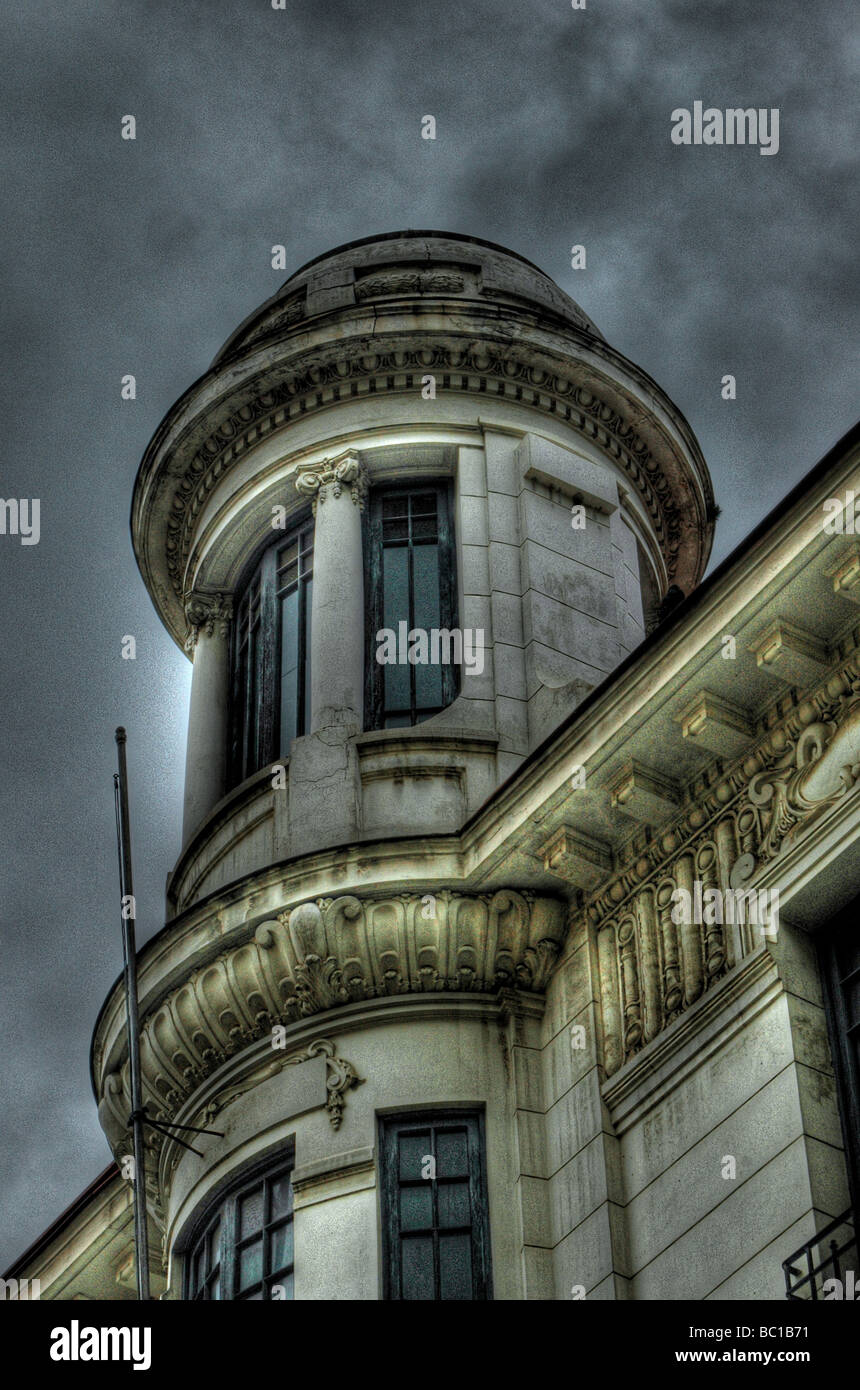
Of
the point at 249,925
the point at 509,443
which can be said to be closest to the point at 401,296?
the point at 509,443

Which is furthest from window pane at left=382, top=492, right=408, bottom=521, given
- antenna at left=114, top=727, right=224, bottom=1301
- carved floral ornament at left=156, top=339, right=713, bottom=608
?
antenna at left=114, top=727, right=224, bottom=1301

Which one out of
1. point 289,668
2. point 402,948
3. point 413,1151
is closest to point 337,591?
point 289,668

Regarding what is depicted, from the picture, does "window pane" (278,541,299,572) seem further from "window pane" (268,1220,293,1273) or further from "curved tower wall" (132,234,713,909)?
"window pane" (268,1220,293,1273)

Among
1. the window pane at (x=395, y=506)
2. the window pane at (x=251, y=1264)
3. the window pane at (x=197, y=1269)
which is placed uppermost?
the window pane at (x=395, y=506)

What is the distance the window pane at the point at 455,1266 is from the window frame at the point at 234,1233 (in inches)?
41.9

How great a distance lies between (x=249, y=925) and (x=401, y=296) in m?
6.98

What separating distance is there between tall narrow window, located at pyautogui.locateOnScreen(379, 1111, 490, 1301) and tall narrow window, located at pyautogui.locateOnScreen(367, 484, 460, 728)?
4119mm

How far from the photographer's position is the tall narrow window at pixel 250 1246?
627 inches

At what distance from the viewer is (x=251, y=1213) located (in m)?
16.5

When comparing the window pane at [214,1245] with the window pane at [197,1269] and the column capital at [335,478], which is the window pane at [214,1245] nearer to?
the window pane at [197,1269]

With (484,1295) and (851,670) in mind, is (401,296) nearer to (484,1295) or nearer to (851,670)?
(851,670)

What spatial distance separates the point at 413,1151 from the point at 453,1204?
50 cm

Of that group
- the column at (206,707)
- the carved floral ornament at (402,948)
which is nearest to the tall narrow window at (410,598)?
the column at (206,707)

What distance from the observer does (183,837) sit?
65.7ft
